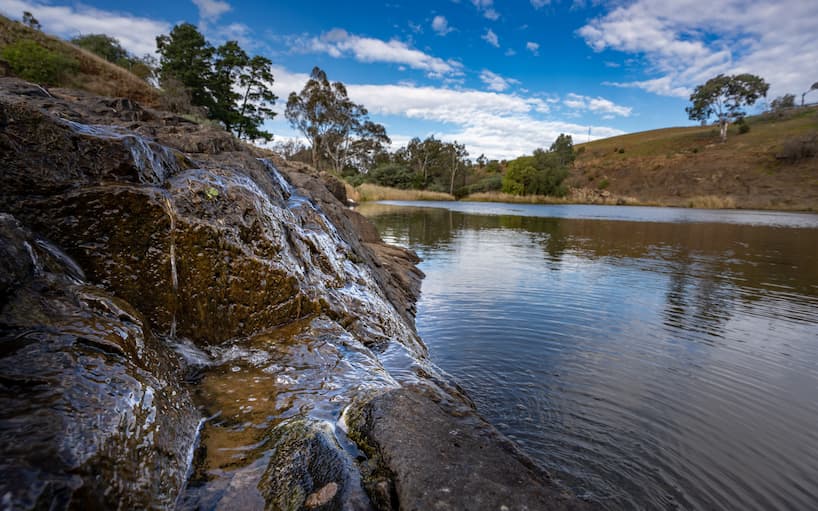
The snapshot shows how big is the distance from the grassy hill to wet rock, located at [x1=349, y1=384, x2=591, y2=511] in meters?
25.7

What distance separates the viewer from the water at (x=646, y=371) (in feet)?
11.3

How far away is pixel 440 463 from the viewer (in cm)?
215

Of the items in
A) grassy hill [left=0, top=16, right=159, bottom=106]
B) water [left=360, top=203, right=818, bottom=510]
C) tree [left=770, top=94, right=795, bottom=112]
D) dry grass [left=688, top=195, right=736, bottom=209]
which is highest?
tree [left=770, top=94, right=795, bottom=112]

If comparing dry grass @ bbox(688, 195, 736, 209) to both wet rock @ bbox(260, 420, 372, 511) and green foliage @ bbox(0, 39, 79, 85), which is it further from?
green foliage @ bbox(0, 39, 79, 85)

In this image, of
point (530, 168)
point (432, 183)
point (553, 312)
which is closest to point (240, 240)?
point (553, 312)

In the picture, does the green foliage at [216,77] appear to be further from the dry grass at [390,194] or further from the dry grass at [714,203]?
the dry grass at [714,203]

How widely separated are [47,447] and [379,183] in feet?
239

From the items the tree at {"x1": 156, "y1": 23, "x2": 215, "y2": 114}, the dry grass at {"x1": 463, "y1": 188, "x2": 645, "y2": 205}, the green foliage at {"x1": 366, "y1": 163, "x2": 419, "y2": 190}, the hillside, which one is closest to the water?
the tree at {"x1": 156, "y1": 23, "x2": 215, "y2": 114}

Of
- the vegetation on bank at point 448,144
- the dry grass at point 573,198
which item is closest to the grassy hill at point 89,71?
the vegetation on bank at point 448,144

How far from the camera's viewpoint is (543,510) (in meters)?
1.84

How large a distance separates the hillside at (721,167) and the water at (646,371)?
2050 inches

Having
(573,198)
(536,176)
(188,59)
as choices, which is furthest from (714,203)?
(188,59)

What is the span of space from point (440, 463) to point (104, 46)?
45987mm

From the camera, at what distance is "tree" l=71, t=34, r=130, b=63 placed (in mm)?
33156
